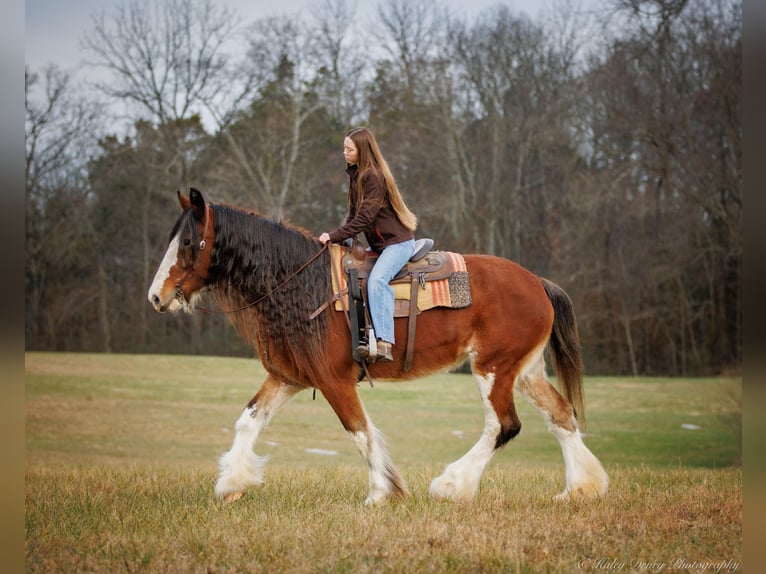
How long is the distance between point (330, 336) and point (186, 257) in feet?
4.05

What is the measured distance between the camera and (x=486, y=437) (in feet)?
19.8

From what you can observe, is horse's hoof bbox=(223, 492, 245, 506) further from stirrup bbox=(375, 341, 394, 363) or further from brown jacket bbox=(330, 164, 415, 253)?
brown jacket bbox=(330, 164, 415, 253)

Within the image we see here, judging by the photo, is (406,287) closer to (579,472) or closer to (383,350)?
(383,350)

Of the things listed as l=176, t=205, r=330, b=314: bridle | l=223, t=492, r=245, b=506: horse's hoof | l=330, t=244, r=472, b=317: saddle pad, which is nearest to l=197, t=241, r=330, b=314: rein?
l=176, t=205, r=330, b=314: bridle

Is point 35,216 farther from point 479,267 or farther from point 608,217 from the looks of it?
point 479,267

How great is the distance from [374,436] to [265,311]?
127 cm

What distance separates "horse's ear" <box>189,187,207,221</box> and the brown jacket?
99 centimetres

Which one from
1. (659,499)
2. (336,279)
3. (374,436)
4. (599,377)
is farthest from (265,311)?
(599,377)

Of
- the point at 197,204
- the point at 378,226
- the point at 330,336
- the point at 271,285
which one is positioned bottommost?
the point at 330,336

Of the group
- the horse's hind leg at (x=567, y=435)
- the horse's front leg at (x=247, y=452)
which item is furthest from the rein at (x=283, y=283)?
the horse's hind leg at (x=567, y=435)

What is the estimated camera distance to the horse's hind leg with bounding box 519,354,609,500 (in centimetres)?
616

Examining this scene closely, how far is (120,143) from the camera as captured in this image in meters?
24.7

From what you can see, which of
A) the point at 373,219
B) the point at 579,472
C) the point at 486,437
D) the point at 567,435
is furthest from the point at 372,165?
the point at 579,472

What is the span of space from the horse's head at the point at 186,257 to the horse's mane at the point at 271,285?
10 cm
